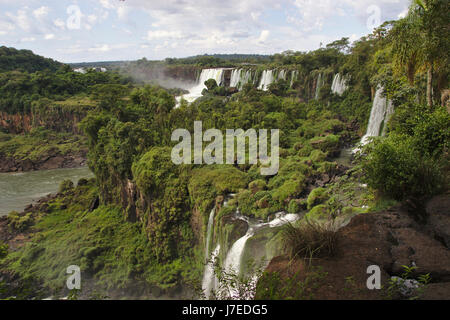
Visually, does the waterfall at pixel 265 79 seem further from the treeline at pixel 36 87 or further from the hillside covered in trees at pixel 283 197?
the treeline at pixel 36 87

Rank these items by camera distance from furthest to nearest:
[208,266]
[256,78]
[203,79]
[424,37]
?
[203,79] → [256,78] → [208,266] → [424,37]

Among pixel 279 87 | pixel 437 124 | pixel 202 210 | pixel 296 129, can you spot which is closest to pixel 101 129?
pixel 202 210

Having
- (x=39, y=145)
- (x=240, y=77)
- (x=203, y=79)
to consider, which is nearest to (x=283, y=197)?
(x=240, y=77)

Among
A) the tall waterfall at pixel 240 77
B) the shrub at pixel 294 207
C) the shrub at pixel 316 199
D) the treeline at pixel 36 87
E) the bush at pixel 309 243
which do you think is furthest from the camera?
the treeline at pixel 36 87

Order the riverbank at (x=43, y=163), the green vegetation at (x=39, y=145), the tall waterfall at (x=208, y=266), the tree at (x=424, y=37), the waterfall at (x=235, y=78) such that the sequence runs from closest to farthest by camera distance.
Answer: the tree at (x=424, y=37) < the tall waterfall at (x=208, y=266) < the riverbank at (x=43, y=163) < the green vegetation at (x=39, y=145) < the waterfall at (x=235, y=78)

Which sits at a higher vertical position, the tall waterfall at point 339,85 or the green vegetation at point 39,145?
the tall waterfall at point 339,85

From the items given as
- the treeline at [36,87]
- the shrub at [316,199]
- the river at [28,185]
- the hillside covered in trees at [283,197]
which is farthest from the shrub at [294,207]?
the treeline at [36,87]

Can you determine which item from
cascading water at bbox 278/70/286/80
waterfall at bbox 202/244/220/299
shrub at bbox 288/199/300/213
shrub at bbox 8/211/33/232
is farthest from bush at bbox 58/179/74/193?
cascading water at bbox 278/70/286/80

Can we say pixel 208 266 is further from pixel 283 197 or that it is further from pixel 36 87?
pixel 36 87
